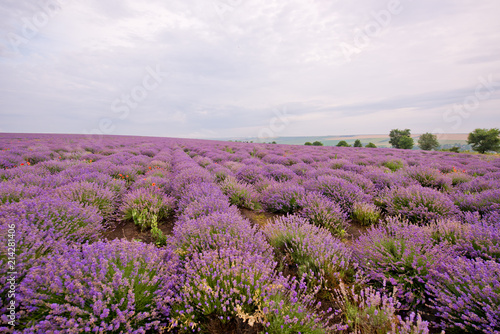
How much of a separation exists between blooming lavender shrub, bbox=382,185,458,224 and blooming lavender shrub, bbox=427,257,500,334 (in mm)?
A: 1835

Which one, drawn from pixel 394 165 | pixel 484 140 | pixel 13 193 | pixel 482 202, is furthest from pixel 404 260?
pixel 484 140

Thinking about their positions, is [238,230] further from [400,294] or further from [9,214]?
[9,214]

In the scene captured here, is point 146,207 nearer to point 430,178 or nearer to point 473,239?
point 473,239

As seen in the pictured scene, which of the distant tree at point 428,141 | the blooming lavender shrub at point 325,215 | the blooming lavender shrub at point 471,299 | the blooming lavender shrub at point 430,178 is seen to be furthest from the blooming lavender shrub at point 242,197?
the distant tree at point 428,141

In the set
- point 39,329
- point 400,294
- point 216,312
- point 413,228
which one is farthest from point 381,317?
point 39,329

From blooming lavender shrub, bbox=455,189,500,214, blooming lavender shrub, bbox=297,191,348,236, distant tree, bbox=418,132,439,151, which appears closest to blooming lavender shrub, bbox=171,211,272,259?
blooming lavender shrub, bbox=297,191,348,236

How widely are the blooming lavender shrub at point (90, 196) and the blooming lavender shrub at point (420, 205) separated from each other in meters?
5.44

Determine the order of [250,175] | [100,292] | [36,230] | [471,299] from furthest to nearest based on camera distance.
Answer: [250,175] < [36,230] < [471,299] < [100,292]

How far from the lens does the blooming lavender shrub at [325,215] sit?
3.66 metres

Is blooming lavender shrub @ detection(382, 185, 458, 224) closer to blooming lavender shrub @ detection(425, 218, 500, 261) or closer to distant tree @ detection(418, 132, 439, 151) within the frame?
blooming lavender shrub @ detection(425, 218, 500, 261)

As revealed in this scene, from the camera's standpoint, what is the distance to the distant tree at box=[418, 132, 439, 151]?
46.0 metres

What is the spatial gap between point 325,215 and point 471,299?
2.06 meters

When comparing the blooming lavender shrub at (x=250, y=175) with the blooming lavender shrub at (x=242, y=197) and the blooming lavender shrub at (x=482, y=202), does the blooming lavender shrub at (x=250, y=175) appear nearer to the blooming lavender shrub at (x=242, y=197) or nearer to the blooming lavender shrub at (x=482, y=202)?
the blooming lavender shrub at (x=242, y=197)

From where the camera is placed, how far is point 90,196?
3826 millimetres
